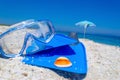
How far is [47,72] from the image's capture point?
6.68 meters

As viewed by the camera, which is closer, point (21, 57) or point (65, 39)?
point (21, 57)

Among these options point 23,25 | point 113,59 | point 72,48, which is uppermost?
point 23,25

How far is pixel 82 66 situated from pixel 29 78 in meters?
1.49

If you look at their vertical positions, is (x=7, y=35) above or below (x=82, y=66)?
above

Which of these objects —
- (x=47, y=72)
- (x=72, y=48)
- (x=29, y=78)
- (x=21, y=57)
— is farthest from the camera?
(x=72, y=48)

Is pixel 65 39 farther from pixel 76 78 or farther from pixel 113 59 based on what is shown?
pixel 113 59

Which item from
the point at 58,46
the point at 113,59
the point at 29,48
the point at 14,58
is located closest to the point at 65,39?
the point at 58,46

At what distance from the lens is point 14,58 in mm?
7031

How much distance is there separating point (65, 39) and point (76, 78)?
135 centimetres

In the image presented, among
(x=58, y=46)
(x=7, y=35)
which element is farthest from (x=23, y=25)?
(x=58, y=46)

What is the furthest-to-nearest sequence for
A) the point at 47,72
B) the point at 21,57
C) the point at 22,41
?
the point at 22,41, the point at 21,57, the point at 47,72

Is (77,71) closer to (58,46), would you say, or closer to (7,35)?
(58,46)

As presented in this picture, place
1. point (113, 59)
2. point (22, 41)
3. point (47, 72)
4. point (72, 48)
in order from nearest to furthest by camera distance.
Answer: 1. point (47, 72)
2. point (22, 41)
3. point (72, 48)
4. point (113, 59)

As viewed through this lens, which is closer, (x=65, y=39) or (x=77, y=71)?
(x=77, y=71)
